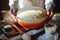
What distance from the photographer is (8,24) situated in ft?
5.04

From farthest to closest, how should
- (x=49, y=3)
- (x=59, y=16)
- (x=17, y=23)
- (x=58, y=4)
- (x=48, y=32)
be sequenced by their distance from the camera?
(x=58, y=4) → (x=59, y=16) → (x=17, y=23) → (x=49, y=3) → (x=48, y=32)

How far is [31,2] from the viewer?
5.51 ft

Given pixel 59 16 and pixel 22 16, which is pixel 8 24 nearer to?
pixel 22 16

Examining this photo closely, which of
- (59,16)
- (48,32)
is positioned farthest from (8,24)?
(59,16)

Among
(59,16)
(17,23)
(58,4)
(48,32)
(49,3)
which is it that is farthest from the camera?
(58,4)

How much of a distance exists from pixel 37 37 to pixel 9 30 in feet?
0.73

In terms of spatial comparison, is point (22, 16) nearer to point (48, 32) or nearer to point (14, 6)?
point (14, 6)

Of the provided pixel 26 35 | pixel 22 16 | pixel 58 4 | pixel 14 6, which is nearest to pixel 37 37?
pixel 26 35

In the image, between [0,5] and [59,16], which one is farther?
[0,5]

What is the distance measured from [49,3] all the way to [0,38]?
461 mm

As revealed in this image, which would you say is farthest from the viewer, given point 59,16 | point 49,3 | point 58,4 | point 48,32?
point 58,4

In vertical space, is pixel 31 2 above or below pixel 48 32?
above

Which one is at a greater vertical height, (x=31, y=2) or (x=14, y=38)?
(x=31, y=2)

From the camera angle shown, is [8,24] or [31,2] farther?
[31,2]
